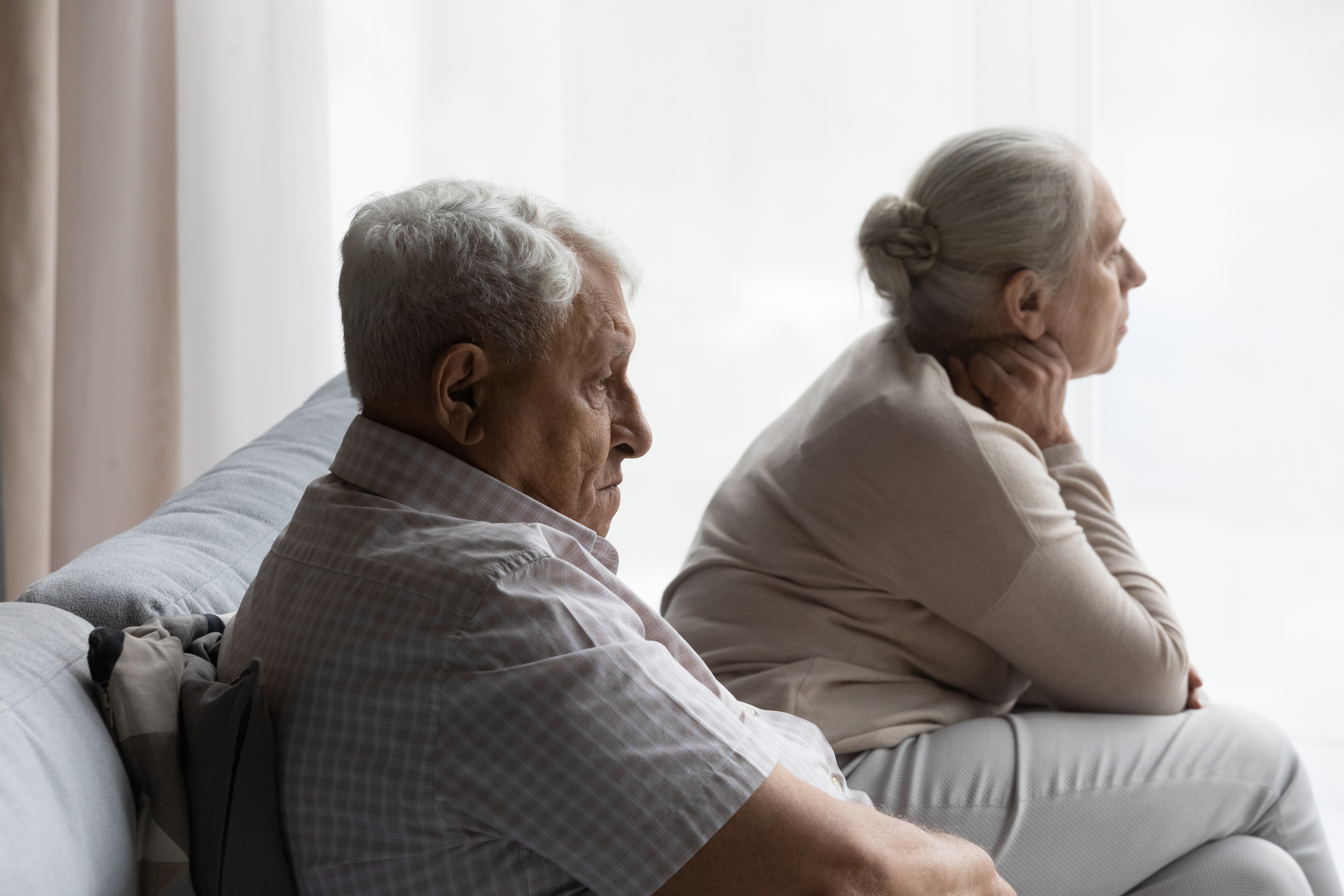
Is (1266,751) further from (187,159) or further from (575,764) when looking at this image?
(187,159)

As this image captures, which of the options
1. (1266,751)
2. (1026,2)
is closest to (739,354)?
(1026,2)

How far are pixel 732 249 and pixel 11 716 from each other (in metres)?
2.02

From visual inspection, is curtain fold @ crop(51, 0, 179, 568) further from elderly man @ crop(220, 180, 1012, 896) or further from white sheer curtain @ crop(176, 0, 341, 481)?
elderly man @ crop(220, 180, 1012, 896)

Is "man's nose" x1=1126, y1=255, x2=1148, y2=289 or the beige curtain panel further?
the beige curtain panel

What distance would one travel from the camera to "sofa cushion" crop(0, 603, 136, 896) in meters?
0.66

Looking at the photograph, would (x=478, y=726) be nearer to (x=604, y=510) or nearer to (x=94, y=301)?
(x=604, y=510)

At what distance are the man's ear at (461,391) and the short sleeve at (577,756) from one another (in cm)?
17

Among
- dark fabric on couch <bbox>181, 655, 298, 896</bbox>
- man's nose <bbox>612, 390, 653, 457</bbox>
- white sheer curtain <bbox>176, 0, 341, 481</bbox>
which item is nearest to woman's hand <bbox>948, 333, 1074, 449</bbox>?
man's nose <bbox>612, 390, 653, 457</bbox>

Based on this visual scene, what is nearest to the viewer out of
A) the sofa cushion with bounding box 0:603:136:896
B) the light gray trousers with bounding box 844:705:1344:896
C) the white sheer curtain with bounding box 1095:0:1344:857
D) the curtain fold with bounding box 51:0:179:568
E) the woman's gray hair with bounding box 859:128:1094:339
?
the sofa cushion with bounding box 0:603:136:896

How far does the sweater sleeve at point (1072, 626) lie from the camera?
4.37 ft

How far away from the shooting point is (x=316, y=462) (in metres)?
1.45

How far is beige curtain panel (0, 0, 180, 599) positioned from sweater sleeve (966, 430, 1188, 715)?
194 cm

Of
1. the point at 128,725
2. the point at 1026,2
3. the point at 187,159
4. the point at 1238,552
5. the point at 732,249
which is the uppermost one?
the point at 1026,2

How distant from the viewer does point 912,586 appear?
1.36m
